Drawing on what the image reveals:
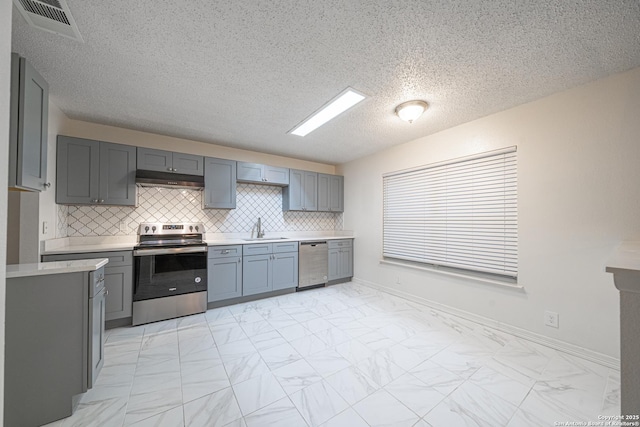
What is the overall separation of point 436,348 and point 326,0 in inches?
112

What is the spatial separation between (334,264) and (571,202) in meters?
3.18

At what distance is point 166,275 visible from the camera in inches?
118

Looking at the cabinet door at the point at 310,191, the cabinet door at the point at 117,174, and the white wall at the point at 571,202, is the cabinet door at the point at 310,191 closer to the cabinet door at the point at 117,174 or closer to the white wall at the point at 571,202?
the white wall at the point at 571,202

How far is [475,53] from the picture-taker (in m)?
1.80

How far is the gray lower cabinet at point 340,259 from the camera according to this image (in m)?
4.44

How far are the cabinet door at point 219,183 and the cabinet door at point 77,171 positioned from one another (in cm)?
120

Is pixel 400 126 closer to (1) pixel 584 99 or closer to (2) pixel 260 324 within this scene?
(1) pixel 584 99

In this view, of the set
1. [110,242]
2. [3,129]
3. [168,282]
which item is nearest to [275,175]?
[168,282]

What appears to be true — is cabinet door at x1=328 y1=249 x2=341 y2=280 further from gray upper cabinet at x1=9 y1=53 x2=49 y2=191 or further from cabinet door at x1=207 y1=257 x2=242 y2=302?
gray upper cabinet at x1=9 y1=53 x2=49 y2=191

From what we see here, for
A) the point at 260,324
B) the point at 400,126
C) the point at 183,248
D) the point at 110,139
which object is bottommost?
the point at 260,324

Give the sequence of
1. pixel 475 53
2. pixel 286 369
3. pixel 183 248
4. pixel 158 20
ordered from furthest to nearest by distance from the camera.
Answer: pixel 183 248 → pixel 286 369 → pixel 475 53 → pixel 158 20

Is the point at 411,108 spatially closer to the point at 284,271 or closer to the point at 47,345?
the point at 284,271

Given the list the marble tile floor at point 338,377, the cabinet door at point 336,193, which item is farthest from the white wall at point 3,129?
the cabinet door at point 336,193

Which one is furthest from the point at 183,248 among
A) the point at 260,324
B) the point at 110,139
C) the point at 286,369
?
the point at 286,369
